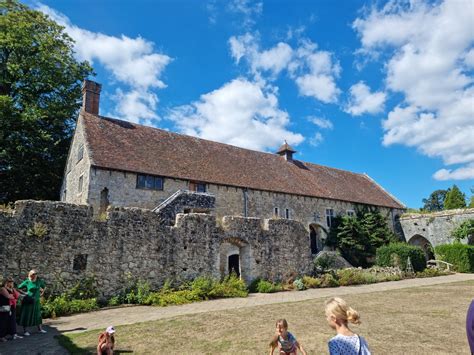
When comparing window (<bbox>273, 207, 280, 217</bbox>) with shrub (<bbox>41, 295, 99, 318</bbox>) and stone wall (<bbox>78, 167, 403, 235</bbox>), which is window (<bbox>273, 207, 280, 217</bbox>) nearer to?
stone wall (<bbox>78, 167, 403, 235</bbox>)

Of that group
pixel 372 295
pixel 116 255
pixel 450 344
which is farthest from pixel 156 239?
pixel 450 344

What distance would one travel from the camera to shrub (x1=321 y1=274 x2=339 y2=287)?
17953mm

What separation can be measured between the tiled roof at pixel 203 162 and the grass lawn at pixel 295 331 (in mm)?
11501

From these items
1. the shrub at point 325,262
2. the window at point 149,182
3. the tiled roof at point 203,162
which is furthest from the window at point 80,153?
the shrub at point 325,262

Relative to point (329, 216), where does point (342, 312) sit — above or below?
below

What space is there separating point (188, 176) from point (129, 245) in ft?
27.0

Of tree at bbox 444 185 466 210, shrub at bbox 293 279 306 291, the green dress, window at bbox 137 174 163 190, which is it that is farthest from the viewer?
tree at bbox 444 185 466 210

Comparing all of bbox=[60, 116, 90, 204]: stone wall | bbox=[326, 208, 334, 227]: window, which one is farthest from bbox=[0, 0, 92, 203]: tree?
bbox=[326, 208, 334, 227]: window

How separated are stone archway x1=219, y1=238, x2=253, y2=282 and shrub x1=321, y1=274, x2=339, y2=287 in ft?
14.1

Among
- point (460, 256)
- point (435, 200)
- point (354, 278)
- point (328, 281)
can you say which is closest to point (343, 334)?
point (328, 281)

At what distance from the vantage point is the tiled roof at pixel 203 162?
65.4 feet

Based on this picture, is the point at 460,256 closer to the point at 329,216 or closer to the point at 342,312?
the point at 329,216

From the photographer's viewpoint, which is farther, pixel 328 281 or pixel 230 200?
pixel 230 200

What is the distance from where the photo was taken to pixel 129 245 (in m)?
13.4
